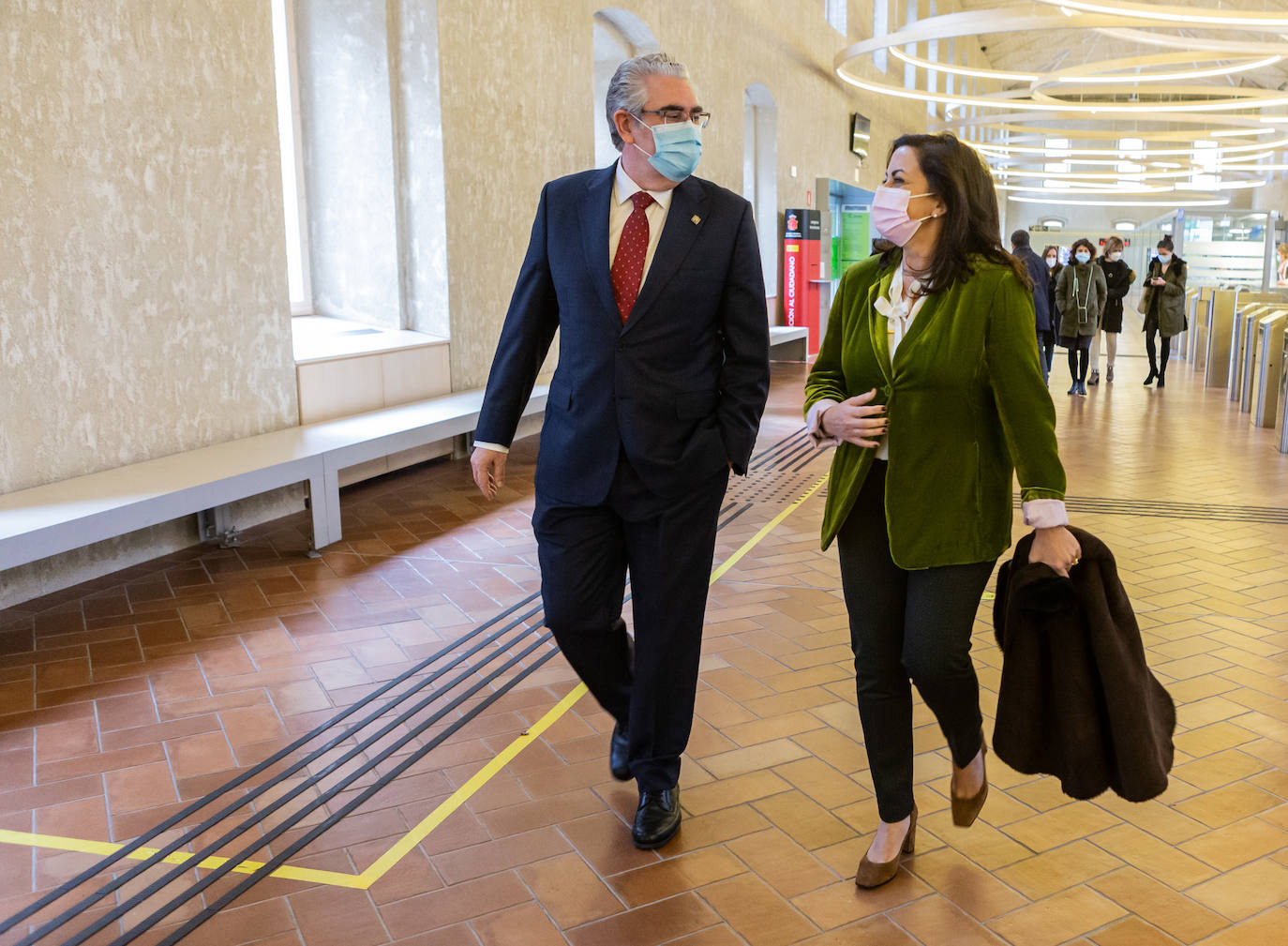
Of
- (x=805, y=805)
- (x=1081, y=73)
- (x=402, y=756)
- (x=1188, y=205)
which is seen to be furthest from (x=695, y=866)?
(x=1188, y=205)

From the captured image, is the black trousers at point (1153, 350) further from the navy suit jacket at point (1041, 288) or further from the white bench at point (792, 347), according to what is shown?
the white bench at point (792, 347)

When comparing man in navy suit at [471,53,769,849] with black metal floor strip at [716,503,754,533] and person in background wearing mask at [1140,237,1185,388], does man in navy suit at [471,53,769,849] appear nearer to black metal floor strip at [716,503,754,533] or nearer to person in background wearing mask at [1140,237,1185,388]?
black metal floor strip at [716,503,754,533]

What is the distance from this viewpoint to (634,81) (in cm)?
237

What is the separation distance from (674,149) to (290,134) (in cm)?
587

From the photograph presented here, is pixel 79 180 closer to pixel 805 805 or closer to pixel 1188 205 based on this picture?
pixel 805 805

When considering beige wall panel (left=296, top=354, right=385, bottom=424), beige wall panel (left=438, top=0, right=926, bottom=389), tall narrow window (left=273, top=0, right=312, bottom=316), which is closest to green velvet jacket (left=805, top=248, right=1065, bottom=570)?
beige wall panel (left=296, top=354, right=385, bottom=424)

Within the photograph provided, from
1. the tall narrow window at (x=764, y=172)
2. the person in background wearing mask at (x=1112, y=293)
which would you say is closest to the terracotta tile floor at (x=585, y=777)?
the person in background wearing mask at (x=1112, y=293)

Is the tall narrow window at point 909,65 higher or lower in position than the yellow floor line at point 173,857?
higher

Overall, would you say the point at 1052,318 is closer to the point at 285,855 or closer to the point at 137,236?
the point at 137,236

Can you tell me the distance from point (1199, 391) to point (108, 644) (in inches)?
420

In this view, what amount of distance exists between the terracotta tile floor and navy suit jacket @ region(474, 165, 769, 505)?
32.4 inches

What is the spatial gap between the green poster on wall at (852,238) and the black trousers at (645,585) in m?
15.3

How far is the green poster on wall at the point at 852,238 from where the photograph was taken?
1748cm

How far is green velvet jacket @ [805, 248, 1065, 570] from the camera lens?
2072 millimetres
